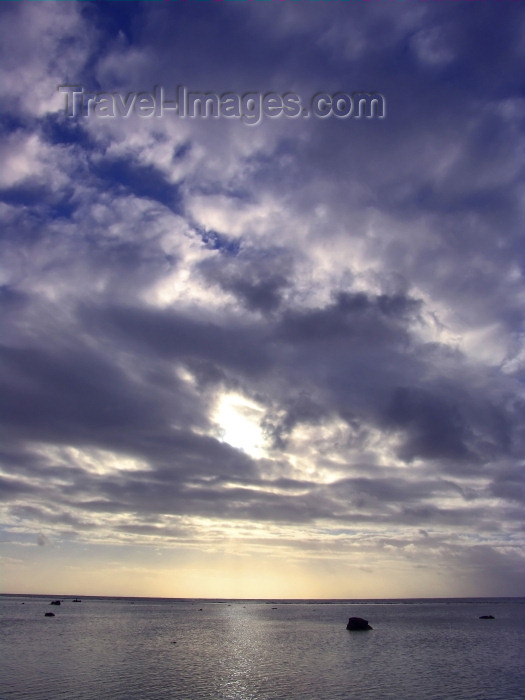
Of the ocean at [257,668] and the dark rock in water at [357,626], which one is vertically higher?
the ocean at [257,668]

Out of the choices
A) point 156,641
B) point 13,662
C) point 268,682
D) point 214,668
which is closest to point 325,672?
point 268,682

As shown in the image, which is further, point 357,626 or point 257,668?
point 357,626

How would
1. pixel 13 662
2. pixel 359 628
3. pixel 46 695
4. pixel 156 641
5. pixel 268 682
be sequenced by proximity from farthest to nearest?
pixel 359 628 < pixel 156 641 < pixel 13 662 < pixel 268 682 < pixel 46 695

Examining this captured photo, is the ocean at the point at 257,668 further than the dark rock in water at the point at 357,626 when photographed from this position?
No

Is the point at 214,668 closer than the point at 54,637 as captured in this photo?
Yes

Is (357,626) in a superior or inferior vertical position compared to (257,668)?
inferior

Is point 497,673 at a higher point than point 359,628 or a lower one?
higher

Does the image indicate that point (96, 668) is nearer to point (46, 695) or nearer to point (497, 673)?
point (46, 695)

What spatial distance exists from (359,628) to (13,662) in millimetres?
87005

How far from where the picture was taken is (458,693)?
5284 cm

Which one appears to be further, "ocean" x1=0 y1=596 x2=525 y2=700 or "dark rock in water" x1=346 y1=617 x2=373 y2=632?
"dark rock in water" x1=346 y1=617 x2=373 y2=632

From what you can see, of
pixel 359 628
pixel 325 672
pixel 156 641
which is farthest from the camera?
pixel 359 628

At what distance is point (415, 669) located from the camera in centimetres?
6769

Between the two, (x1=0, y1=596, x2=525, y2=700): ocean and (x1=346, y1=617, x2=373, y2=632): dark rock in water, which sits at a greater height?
(x1=0, y1=596, x2=525, y2=700): ocean
